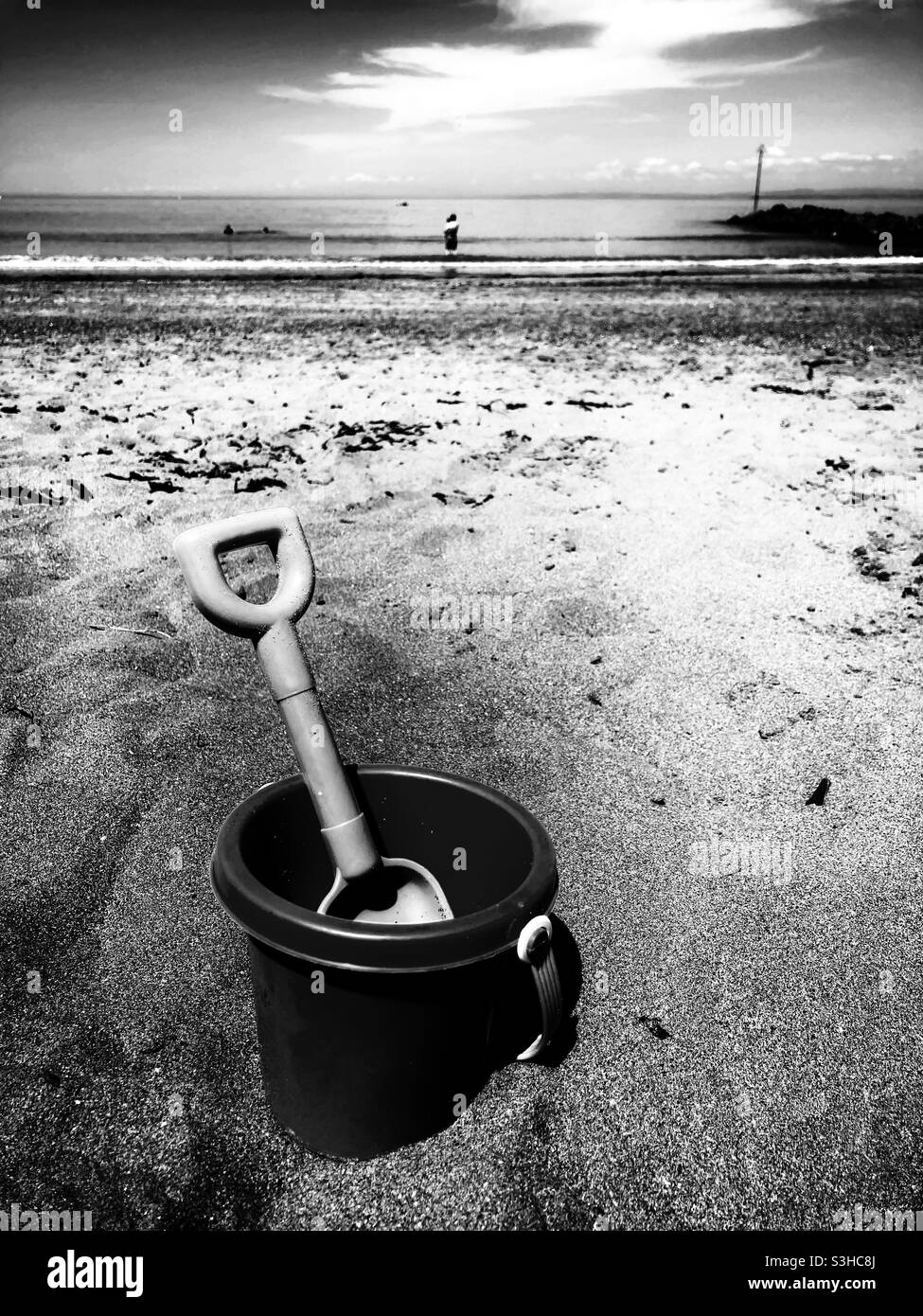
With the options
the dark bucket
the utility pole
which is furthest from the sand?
the utility pole

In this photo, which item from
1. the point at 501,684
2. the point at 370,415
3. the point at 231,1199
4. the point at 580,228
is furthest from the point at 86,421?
the point at 580,228

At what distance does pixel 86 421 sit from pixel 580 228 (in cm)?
3326

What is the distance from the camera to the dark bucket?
4.17 ft

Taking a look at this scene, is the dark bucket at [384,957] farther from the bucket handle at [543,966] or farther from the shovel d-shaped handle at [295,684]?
the shovel d-shaped handle at [295,684]

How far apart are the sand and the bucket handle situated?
27 cm

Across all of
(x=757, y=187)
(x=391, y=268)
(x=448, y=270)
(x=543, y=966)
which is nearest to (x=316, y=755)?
(x=543, y=966)

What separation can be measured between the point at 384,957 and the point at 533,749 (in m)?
1.36

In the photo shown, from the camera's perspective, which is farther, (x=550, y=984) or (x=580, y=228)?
(x=580, y=228)

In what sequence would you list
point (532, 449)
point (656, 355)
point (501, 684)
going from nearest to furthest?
point (501, 684), point (532, 449), point (656, 355)

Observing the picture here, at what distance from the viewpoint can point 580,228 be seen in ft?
111

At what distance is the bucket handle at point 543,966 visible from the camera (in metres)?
1.34

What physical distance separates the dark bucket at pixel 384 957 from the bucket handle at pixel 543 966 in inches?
0.7

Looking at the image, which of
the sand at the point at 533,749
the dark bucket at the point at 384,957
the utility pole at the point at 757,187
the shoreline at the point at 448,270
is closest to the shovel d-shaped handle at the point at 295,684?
the dark bucket at the point at 384,957
